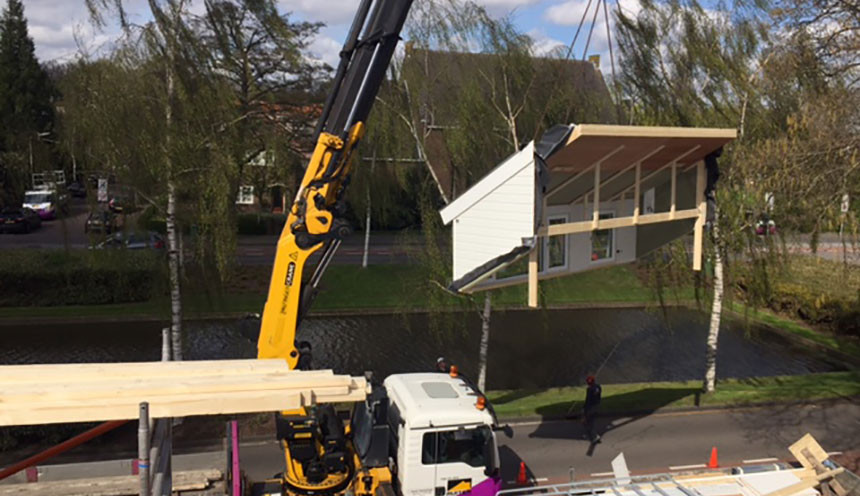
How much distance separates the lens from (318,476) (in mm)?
8695

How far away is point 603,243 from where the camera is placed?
11977 millimetres

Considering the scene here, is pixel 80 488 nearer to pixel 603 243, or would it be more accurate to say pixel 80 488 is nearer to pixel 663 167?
pixel 603 243

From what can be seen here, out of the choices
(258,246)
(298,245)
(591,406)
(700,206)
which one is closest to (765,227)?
(700,206)

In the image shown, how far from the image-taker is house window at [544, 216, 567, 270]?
10.8 m

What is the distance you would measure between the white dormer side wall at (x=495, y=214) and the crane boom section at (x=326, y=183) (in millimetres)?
1948

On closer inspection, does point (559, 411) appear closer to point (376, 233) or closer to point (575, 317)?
point (575, 317)

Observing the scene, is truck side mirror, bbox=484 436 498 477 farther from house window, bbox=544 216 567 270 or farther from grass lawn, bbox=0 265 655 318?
grass lawn, bbox=0 265 655 318

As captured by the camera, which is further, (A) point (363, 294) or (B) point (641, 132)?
(A) point (363, 294)

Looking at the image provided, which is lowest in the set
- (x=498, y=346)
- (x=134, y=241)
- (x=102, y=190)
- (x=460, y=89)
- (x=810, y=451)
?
(x=498, y=346)

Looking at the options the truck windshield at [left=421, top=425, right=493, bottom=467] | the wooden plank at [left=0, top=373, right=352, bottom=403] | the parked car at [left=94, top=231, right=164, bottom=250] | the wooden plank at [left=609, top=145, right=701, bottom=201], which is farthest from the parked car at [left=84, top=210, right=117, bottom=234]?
the wooden plank at [left=609, top=145, right=701, bottom=201]

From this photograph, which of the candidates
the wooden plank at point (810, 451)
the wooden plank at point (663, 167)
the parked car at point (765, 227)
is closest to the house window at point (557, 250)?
the wooden plank at point (663, 167)

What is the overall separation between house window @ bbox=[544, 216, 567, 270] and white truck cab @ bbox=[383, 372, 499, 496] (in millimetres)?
2894

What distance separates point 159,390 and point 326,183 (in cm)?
487

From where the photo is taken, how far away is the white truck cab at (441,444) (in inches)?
340
